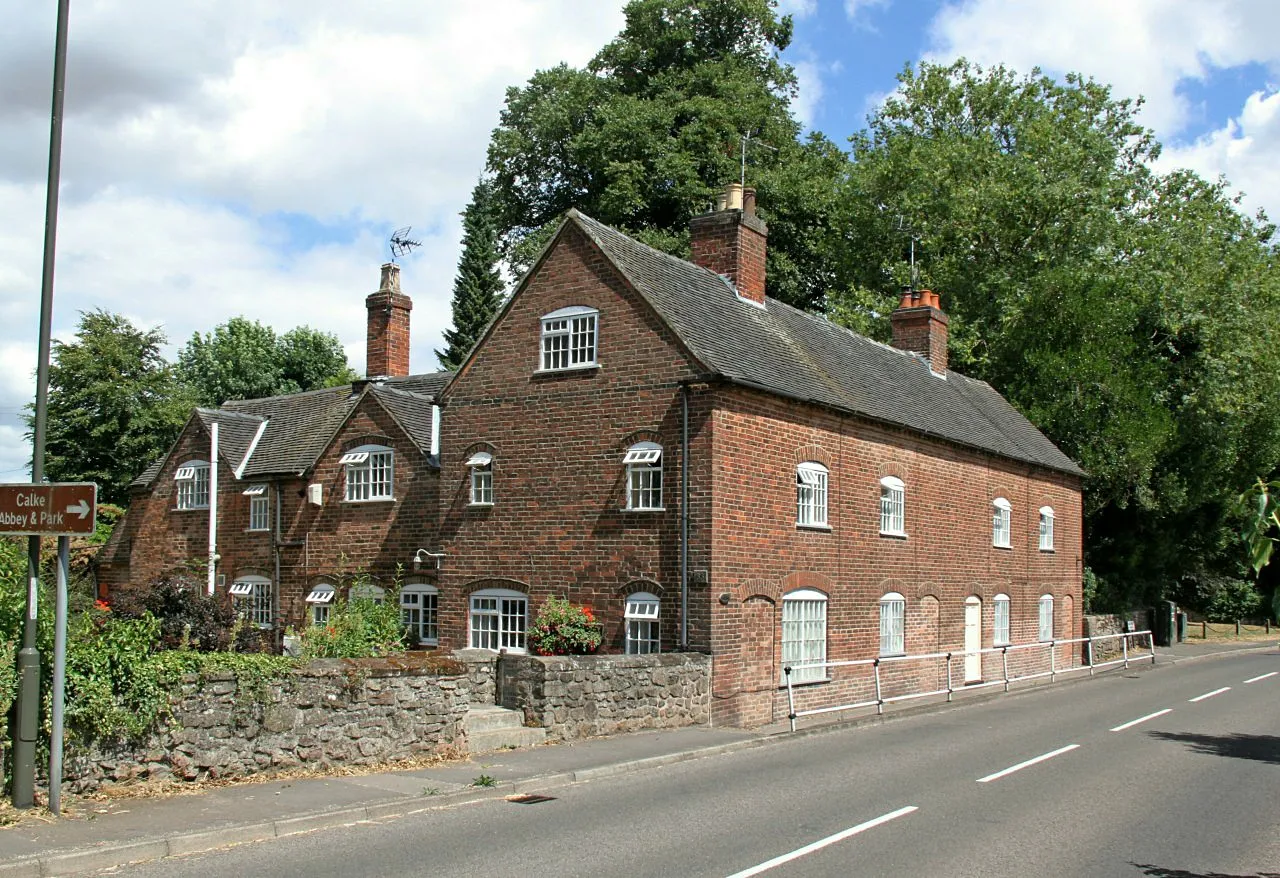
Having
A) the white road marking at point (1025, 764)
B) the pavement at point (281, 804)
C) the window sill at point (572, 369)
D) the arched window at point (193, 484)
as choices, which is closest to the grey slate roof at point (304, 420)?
the arched window at point (193, 484)

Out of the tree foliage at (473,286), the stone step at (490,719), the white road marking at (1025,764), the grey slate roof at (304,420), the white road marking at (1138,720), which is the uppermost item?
the tree foliage at (473,286)

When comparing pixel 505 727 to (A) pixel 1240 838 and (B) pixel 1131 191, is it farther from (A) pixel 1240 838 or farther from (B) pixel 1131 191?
(B) pixel 1131 191

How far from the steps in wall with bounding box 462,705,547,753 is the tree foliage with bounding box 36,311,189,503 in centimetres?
3070

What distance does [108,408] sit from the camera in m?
42.2

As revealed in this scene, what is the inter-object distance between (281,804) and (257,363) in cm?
4963

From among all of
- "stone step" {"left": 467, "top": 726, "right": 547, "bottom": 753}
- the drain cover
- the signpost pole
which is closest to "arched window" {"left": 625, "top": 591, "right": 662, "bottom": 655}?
"stone step" {"left": 467, "top": 726, "right": 547, "bottom": 753}

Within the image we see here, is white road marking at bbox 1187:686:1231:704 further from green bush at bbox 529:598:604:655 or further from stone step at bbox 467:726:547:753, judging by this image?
stone step at bbox 467:726:547:753

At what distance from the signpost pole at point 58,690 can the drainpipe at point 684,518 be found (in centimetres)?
1041

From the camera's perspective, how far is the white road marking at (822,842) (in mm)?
8875

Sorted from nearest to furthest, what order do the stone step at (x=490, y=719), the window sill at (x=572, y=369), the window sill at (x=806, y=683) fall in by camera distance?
the stone step at (x=490, y=719), the window sill at (x=806, y=683), the window sill at (x=572, y=369)

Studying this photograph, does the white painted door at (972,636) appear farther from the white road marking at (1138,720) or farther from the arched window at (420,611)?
the arched window at (420,611)

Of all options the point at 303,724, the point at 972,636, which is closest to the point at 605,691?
the point at 303,724

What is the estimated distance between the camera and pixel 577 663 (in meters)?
16.5

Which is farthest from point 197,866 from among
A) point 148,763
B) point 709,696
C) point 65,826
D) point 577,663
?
point 709,696
